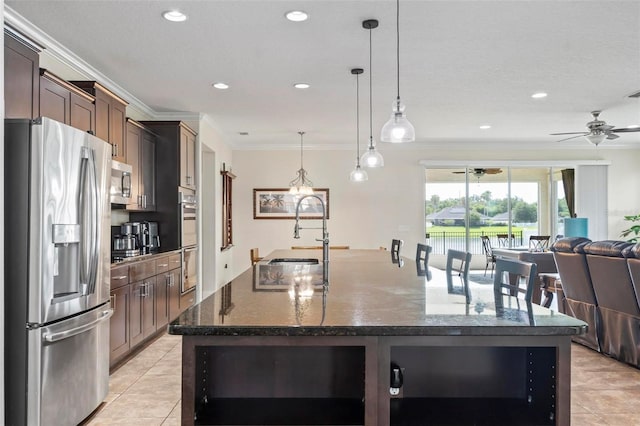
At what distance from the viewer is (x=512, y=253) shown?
22.0ft

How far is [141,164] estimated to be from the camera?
484 centimetres

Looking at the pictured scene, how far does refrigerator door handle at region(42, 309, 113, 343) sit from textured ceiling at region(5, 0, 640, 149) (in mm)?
1957

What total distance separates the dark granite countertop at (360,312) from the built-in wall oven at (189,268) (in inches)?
123

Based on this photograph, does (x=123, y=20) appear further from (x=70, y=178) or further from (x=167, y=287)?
(x=167, y=287)

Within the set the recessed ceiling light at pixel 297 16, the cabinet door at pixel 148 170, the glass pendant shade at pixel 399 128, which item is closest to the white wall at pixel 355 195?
the cabinet door at pixel 148 170

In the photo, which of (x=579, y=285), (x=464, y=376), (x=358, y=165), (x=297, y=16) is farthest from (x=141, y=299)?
(x=579, y=285)

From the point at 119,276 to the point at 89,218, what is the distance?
44.5 inches

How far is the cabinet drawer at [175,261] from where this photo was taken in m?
4.88

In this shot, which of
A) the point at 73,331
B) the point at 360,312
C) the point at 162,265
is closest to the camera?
the point at 360,312

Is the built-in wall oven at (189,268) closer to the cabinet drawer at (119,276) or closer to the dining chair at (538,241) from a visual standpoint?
the cabinet drawer at (119,276)

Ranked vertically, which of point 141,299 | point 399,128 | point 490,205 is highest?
point 399,128

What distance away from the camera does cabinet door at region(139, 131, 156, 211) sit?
16.0 feet

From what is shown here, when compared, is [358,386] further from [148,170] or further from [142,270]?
[148,170]

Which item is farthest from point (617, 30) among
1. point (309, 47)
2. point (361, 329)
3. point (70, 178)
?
point (70, 178)
